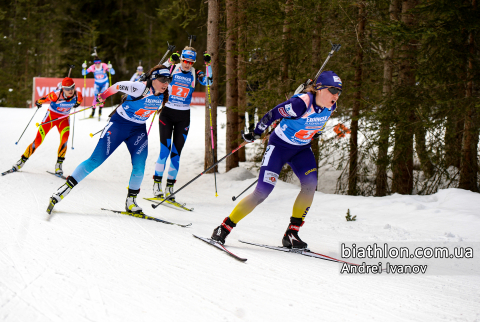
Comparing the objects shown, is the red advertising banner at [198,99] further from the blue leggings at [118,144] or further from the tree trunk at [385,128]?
the blue leggings at [118,144]

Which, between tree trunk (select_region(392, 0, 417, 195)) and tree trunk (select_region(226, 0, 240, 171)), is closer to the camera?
tree trunk (select_region(392, 0, 417, 195))

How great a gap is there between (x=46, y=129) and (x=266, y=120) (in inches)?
239

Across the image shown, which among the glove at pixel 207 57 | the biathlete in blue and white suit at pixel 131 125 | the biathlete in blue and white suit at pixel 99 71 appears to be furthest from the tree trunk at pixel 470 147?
the biathlete in blue and white suit at pixel 99 71

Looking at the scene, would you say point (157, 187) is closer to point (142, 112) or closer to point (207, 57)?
point (142, 112)

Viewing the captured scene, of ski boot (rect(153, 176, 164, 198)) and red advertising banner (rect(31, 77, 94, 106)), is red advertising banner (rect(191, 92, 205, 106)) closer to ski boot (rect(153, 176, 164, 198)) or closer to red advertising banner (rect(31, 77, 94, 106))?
red advertising banner (rect(31, 77, 94, 106))

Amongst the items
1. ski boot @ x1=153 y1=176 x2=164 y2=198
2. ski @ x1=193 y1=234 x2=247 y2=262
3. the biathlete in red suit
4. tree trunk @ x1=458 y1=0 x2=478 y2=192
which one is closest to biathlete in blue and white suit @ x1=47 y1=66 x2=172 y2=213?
ski @ x1=193 y1=234 x2=247 y2=262

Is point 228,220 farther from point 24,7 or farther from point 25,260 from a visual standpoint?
point 24,7

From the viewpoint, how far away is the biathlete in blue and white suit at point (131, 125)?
5.12 metres

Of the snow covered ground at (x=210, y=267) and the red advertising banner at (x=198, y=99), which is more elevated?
the red advertising banner at (x=198, y=99)

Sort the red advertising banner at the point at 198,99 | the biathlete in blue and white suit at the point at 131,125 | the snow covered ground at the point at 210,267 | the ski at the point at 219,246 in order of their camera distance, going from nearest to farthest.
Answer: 1. the snow covered ground at the point at 210,267
2. the ski at the point at 219,246
3. the biathlete in blue and white suit at the point at 131,125
4. the red advertising banner at the point at 198,99

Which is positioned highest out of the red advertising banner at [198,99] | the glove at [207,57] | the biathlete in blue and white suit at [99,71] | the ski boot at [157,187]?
the biathlete in blue and white suit at [99,71]

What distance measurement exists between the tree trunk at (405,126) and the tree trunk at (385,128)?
180 millimetres

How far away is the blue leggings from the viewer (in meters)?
A: 5.20

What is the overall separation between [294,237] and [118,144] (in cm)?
268
